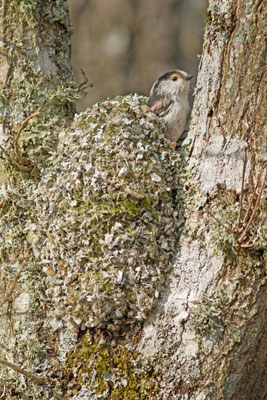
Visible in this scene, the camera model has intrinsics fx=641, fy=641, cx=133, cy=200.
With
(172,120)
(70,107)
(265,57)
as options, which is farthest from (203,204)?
(70,107)

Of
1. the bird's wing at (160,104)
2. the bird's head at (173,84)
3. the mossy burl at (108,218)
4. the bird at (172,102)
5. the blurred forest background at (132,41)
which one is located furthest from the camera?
the blurred forest background at (132,41)

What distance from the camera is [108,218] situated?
380 centimetres

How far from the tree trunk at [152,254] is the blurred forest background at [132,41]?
4.55 meters

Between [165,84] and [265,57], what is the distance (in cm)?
160

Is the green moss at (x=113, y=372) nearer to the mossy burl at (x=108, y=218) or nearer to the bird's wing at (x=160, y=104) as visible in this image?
the mossy burl at (x=108, y=218)

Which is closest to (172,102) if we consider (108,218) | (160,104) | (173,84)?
(160,104)

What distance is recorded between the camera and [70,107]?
15.4ft

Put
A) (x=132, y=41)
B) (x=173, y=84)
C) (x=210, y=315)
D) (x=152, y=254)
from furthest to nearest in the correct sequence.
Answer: (x=132, y=41)
(x=173, y=84)
(x=152, y=254)
(x=210, y=315)

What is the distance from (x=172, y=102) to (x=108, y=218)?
146cm

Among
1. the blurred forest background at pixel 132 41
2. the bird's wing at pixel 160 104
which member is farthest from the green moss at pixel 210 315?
the blurred forest background at pixel 132 41

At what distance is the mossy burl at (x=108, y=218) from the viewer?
366 centimetres

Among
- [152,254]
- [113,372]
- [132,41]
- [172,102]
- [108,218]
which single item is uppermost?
[172,102]

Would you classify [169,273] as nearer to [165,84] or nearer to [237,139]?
[237,139]

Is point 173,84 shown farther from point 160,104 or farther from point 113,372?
point 113,372
